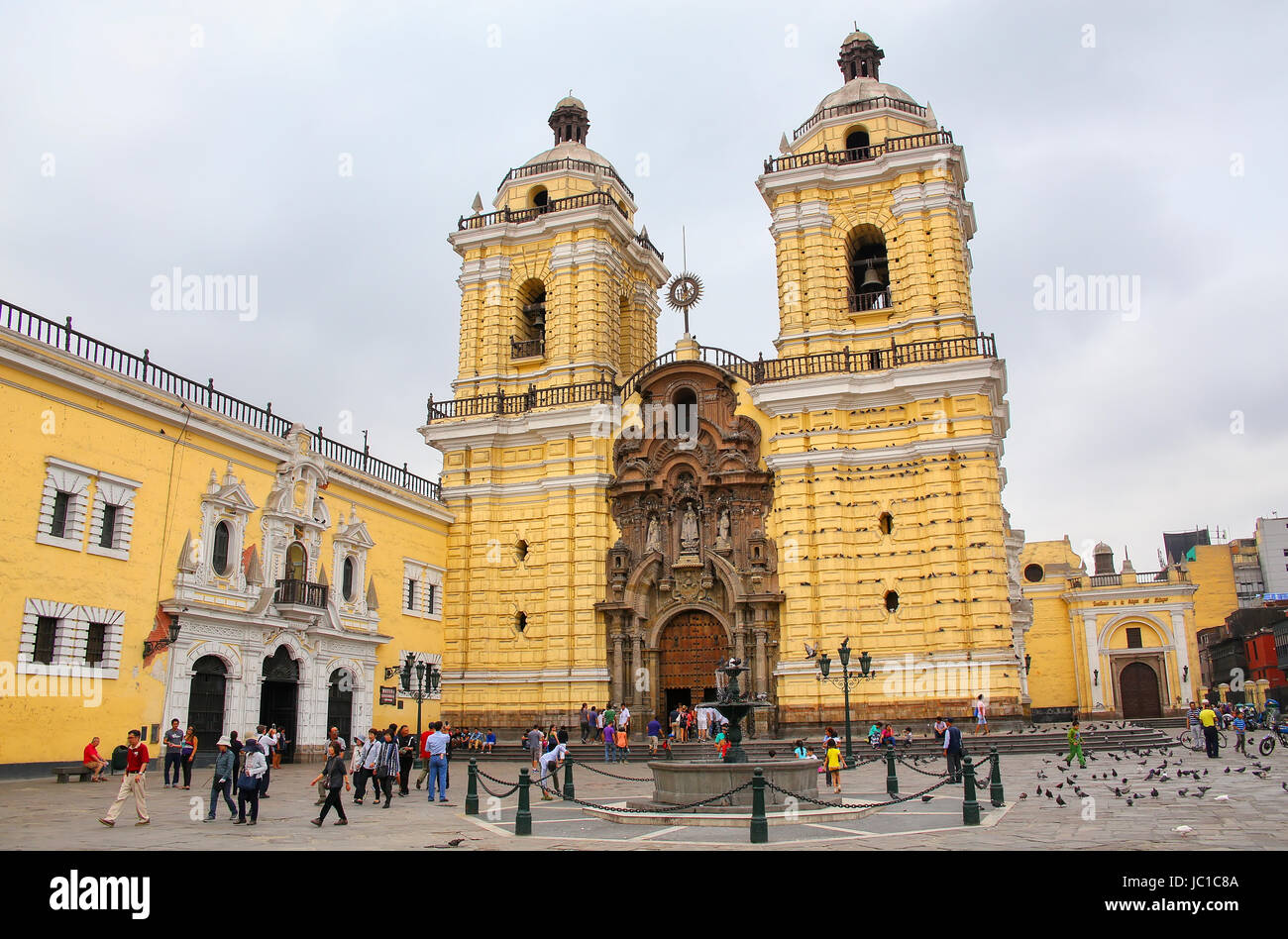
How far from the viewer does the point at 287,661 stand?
25281 mm

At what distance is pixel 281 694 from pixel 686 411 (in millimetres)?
14505

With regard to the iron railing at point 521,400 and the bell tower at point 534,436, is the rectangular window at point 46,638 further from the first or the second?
the iron railing at point 521,400

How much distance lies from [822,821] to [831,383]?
17.7m

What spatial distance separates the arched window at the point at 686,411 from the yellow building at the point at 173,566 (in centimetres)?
891

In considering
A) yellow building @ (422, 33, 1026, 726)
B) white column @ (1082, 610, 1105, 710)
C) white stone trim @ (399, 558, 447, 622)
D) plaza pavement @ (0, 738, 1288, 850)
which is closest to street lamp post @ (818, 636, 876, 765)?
yellow building @ (422, 33, 1026, 726)

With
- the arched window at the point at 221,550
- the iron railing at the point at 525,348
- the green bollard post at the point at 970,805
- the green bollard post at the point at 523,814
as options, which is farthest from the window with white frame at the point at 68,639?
the iron railing at the point at 525,348

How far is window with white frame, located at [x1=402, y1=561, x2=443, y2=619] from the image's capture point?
3083 centimetres

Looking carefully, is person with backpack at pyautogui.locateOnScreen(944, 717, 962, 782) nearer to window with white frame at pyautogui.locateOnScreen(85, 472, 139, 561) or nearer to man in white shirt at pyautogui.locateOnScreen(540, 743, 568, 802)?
man in white shirt at pyautogui.locateOnScreen(540, 743, 568, 802)

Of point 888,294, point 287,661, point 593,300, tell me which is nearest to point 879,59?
point 888,294

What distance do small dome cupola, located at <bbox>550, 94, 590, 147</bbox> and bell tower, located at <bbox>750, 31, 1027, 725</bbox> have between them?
888cm

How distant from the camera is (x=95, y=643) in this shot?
2017cm

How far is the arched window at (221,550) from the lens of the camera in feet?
77.0

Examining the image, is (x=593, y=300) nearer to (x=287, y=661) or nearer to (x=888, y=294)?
(x=888, y=294)
